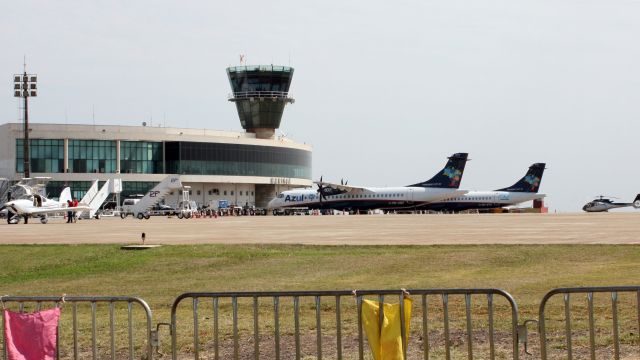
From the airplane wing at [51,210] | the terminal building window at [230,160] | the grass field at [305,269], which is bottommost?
the grass field at [305,269]

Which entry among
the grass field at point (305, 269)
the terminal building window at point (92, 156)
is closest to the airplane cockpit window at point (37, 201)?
the grass field at point (305, 269)

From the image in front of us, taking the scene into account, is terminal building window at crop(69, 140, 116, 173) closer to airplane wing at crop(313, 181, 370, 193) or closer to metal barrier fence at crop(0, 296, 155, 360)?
airplane wing at crop(313, 181, 370, 193)

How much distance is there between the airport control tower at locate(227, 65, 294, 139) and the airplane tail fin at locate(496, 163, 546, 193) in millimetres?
49743

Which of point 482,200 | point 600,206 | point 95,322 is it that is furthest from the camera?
point 482,200

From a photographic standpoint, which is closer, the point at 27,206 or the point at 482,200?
the point at 27,206

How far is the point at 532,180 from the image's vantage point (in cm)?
11488

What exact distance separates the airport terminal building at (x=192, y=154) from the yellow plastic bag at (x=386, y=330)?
119225 mm

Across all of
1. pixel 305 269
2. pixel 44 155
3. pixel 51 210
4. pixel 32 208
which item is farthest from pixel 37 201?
pixel 305 269

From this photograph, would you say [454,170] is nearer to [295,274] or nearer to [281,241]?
[281,241]

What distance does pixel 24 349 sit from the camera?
11.7 m

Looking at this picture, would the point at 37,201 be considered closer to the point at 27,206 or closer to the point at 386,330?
the point at 27,206

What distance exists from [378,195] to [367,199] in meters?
1.47

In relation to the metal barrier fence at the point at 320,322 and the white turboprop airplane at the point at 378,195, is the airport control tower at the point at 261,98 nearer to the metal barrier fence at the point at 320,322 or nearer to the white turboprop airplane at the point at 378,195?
the white turboprop airplane at the point at 378,195

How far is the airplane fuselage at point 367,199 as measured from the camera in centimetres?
11206
